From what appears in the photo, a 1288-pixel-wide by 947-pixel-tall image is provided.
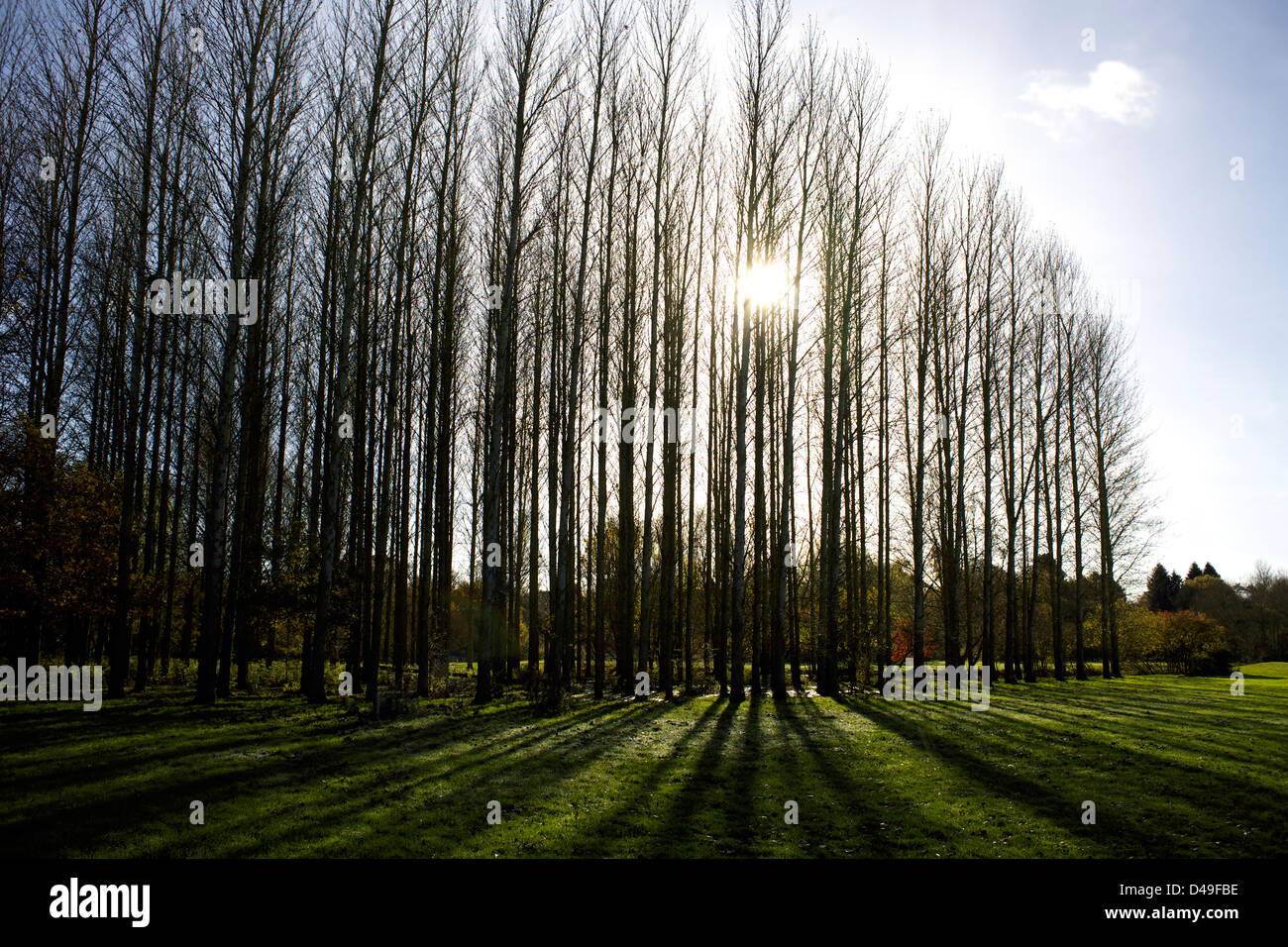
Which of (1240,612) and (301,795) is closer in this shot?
(301,795)

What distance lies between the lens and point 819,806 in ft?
23.6

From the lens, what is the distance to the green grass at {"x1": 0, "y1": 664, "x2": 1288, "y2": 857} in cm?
578

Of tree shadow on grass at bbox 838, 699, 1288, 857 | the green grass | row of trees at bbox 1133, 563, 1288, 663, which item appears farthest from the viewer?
row of trees at bbox 1133, 563, 1288, 663

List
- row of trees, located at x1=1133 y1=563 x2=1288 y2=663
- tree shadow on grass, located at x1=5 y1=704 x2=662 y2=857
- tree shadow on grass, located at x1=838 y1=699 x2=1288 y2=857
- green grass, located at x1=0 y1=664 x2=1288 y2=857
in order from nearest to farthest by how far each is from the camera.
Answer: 1. tree shadow on grass, located at x1=5 y1=704 x2=662 y2=857
2. green grass, located at x1=0 y1=664 x2=1288 y2=857
3. tree shadow on grass, located at x1=838 y1=699 x2=1288 y2=857
4. row of trees, located at x1=1133 y1=563 x2=1288 y2=663

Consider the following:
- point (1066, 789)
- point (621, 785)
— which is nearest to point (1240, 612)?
point (1066, 789)

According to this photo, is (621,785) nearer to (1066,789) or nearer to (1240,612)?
(1066,789)

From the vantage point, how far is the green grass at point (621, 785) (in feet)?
19.0

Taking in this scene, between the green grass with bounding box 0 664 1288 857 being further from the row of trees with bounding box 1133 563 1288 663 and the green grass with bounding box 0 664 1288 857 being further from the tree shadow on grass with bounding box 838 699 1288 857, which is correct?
the row of trees with bounding box 1133 563 1288 663

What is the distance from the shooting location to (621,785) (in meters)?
7.88

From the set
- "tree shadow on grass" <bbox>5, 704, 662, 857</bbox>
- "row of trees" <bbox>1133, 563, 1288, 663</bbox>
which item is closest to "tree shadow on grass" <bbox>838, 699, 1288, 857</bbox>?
"tree shadow on grass" <bbox>5, 704, 662, 857</bbox>

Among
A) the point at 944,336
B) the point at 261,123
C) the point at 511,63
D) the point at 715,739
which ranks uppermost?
the point at 511,63
